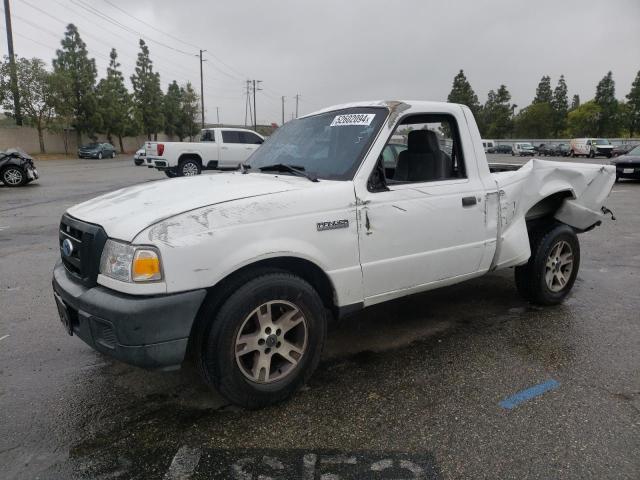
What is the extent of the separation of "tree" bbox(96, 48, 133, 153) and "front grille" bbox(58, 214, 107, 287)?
50.1 meters

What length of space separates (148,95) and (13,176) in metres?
48.0

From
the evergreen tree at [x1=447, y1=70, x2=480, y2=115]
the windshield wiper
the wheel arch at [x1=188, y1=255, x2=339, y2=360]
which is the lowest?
the wheel arch at [x1=188, y1=255, x2=339, y2=360]

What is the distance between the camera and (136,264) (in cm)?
249

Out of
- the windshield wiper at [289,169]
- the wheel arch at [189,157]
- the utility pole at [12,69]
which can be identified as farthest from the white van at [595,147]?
the utility pole at [12,69]

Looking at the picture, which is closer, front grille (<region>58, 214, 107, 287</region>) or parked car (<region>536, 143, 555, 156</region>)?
front grille (<region>58, 214, 107, 287</region>)

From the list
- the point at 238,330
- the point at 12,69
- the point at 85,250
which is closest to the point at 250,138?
the point at 85,250

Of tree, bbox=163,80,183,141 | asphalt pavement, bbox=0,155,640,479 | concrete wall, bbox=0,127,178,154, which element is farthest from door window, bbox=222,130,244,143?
tree, bbox=163,80,183,141

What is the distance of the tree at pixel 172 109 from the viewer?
64.2 meters

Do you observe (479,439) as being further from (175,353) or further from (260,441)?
(175,353)

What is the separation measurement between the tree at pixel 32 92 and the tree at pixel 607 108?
240ft

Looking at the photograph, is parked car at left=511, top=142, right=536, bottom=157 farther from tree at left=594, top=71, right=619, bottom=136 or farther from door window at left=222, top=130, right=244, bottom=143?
door window at left=222, top=130, right=244, bottom=143

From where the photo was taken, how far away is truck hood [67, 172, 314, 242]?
8.70 feet

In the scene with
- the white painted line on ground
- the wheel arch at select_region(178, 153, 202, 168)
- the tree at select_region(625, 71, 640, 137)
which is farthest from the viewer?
the tree at select_region(625, 71, 640, 137)

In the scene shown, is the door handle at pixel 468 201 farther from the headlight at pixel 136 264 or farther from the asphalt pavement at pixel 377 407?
the headlight at pixel 136 264
